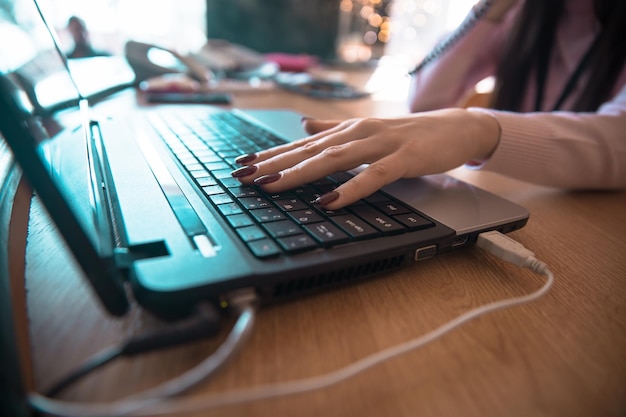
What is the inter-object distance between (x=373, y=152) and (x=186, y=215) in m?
0.22

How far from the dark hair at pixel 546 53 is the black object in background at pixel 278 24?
1.20 m

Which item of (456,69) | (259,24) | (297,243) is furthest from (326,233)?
(259,24)

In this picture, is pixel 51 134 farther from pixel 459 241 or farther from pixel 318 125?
pixel 459 241

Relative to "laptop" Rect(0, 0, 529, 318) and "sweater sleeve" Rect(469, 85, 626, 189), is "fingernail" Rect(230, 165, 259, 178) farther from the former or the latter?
"sweater sleeve" Rect(469, 85, 626, 189)

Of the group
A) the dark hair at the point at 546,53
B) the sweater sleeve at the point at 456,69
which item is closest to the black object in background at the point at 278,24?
the sweater sleeve at the point at 456,69

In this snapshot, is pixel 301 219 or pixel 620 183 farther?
pixel 620 183

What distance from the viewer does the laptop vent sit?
26 cm

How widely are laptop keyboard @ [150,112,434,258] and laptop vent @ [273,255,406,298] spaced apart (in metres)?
0.02

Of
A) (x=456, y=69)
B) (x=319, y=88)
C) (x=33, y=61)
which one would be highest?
(x=33, y=61)

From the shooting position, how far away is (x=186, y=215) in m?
0.31

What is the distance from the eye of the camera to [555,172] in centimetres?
52

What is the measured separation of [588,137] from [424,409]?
1.65 ft

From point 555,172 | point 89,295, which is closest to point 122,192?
point 89,295

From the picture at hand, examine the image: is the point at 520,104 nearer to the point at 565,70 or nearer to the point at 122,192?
the point at 565,70
